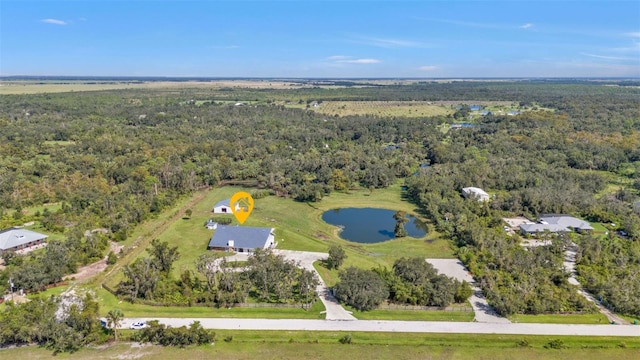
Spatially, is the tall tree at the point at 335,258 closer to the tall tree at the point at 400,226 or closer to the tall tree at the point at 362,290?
the tall tree at the point at 362,290

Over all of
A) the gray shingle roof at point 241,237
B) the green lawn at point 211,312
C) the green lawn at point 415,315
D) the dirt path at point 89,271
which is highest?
the gray shingle roof at point 241,237

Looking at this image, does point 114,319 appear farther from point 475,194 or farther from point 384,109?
point 384,109

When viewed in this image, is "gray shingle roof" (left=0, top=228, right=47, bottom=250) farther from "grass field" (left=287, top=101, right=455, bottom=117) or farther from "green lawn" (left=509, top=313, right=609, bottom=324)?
"grass field" (left=287, top=101, right=455, bottom=117)

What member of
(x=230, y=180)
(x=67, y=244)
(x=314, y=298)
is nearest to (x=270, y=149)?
(x=230, y=180)

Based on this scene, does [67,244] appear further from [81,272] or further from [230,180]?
[230,180]

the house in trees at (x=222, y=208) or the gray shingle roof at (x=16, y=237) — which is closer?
the gray shingle roof at (x=16, y=237)

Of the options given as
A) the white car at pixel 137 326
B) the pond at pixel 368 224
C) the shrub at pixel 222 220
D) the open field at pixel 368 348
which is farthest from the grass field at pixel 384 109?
the white car at pixel 137 326

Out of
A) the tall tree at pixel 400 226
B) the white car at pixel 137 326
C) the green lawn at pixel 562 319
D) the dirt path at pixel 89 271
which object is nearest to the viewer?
the white car at pixel 137 326

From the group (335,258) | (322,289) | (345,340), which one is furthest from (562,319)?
(335,258)

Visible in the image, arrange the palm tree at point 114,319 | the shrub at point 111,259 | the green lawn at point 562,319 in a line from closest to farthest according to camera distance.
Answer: the palm tree at point 114,319 → the green lawn at point 562,319 → the shrub at point 111,259
